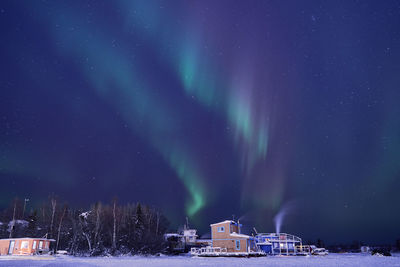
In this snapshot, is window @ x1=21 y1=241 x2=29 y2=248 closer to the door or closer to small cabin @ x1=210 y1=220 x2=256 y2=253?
the door

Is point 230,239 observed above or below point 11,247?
above

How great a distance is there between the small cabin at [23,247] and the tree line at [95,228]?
546 centimetres

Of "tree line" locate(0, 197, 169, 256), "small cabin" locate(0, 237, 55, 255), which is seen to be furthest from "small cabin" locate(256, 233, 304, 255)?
"small cabin" locate(0, 237, 55, 255)

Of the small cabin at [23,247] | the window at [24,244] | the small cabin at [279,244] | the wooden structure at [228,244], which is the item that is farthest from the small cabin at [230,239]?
the window at [24,244]

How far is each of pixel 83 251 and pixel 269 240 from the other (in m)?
34.5

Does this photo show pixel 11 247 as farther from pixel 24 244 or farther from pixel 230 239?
pixel 230 239

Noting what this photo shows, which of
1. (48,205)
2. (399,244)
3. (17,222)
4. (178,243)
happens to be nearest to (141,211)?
(178,243)

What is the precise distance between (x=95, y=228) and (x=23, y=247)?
11753 millimetres

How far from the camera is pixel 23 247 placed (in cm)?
4525

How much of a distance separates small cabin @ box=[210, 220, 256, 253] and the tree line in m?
10.2

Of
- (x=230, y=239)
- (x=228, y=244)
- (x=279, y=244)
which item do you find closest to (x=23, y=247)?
(x=228, y=244)

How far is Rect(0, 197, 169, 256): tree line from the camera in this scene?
52.0 metres

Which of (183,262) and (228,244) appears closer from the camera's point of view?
(183,262)

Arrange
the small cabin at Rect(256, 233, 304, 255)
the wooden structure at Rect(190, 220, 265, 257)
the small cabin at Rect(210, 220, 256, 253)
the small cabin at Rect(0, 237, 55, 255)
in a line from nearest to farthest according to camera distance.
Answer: the small cabin at Rect(0, 237, 55, 255)
the wooden structure at Rect(190, 220, 265, 257)
the small cabin at Rect(210, 220, 256, 253)
the small cabin at Rect(256, 233, 304, 255)
